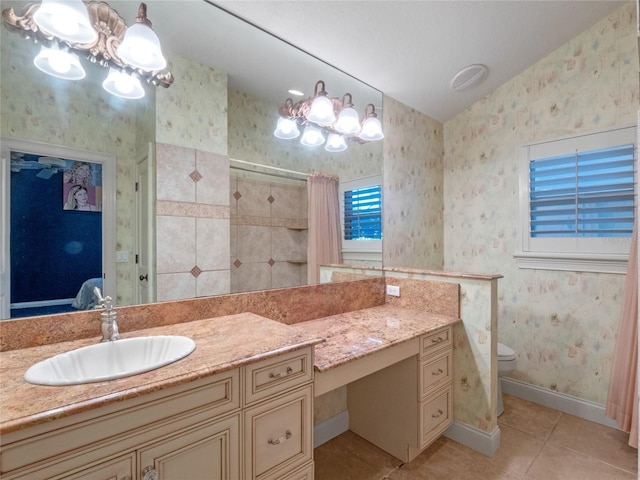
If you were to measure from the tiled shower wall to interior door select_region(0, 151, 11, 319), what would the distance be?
0.83 meters

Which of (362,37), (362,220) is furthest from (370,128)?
(362,220)

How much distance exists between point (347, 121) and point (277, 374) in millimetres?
1743

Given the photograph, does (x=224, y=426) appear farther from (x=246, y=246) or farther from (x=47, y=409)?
(x=246, y=246)

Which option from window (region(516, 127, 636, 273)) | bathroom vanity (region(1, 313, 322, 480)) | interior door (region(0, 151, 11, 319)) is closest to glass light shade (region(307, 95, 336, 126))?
bathroom vanity (region(1, 313, 322, 480))

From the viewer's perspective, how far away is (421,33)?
6.64 feet

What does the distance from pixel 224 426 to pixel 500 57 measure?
291cm

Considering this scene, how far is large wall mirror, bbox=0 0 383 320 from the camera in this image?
4.00 ft

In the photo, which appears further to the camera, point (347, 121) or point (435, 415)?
point (347, 121)

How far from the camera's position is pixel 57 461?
73 centimetres

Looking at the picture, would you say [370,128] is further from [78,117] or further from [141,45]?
[78,117]

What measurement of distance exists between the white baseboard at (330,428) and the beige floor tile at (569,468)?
1.06 m

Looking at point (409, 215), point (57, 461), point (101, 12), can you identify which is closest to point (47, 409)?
point (57, 461)

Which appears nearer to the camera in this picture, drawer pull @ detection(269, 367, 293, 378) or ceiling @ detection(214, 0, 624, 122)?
drawer pull @ detection(269, 367, 293, 378)

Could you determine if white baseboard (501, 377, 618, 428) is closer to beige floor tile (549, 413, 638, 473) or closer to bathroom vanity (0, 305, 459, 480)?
beige floor tile (549, 413, 638, 473)
